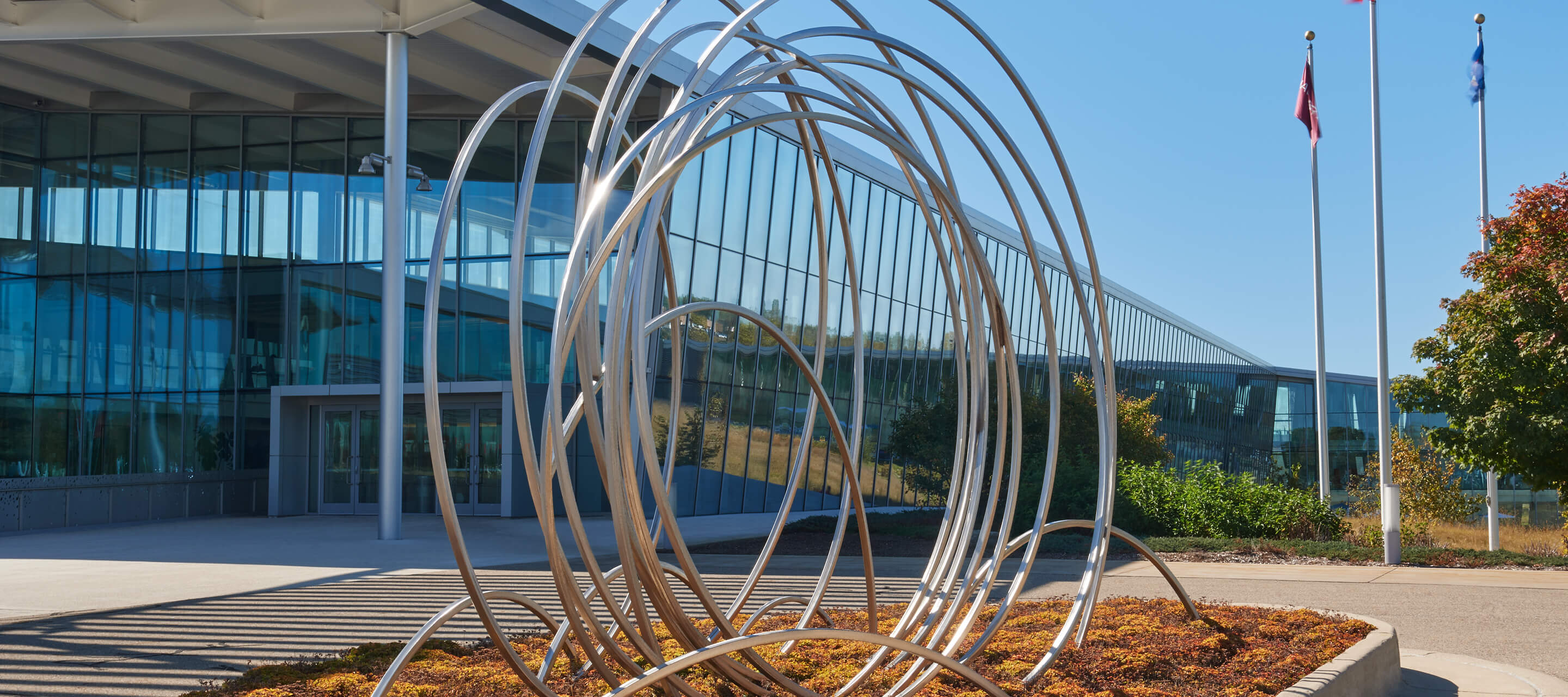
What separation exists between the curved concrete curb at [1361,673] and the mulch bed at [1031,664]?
0.35ft

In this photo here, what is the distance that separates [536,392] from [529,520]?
8.35 ft

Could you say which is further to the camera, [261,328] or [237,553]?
[261,328]

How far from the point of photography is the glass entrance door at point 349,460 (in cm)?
2339

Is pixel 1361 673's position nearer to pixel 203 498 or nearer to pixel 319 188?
pixel 203 498

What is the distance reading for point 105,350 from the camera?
25.4 meters

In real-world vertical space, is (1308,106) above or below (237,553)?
above

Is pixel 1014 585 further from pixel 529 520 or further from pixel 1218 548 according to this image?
pixel 529 520

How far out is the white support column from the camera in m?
16.5

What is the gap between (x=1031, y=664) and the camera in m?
5.94

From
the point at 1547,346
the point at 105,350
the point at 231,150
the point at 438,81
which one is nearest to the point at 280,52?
the point at 438,81

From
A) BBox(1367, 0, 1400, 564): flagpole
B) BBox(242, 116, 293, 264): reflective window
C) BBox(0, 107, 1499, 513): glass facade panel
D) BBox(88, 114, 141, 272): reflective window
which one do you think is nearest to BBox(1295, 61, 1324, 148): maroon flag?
BBox(1367, 0, 1400, 564): flagpole

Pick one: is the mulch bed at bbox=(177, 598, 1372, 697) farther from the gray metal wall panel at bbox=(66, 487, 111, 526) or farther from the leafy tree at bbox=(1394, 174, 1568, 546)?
the gray metal wall panel at bbox=(66, 487, 111, 526)

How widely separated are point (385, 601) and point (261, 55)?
13.2m

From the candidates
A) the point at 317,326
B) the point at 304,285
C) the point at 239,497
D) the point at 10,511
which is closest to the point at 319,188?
the point at 304,285
